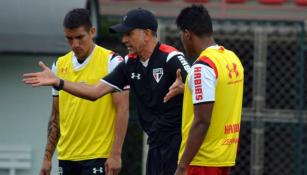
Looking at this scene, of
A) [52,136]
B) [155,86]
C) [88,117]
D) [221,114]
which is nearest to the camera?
[221,114]

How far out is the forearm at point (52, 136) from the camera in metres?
8.50

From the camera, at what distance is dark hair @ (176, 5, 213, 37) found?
7.05m

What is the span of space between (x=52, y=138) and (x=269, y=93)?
7.89 ft

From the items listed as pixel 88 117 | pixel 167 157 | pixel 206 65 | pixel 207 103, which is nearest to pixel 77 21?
pixel 88 117

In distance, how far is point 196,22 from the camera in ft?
23.1

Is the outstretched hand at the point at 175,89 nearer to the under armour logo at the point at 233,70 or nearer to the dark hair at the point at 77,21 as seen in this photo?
the under armour logo at the point at 233,70

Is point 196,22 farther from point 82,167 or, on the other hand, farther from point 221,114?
point 82,167

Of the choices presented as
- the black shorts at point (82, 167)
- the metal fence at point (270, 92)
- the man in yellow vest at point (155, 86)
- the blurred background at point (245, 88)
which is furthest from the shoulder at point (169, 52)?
the metal fence at point (270, 92)

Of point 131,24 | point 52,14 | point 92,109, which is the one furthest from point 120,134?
point 52,14

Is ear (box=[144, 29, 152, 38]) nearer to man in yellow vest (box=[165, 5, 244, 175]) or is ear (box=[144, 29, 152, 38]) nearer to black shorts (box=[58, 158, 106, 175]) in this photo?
man in yellow vest (box=[165, 5, 244, 175])

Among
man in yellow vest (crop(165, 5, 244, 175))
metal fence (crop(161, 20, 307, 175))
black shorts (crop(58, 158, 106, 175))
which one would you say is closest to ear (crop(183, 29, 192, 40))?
man in yellow vest (crop(165, 5, 244, 175))

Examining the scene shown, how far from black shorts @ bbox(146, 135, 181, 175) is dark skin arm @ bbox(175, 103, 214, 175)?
0.75 metres

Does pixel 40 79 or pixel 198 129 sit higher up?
pixel 40 79

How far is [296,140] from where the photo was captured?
9.82m
